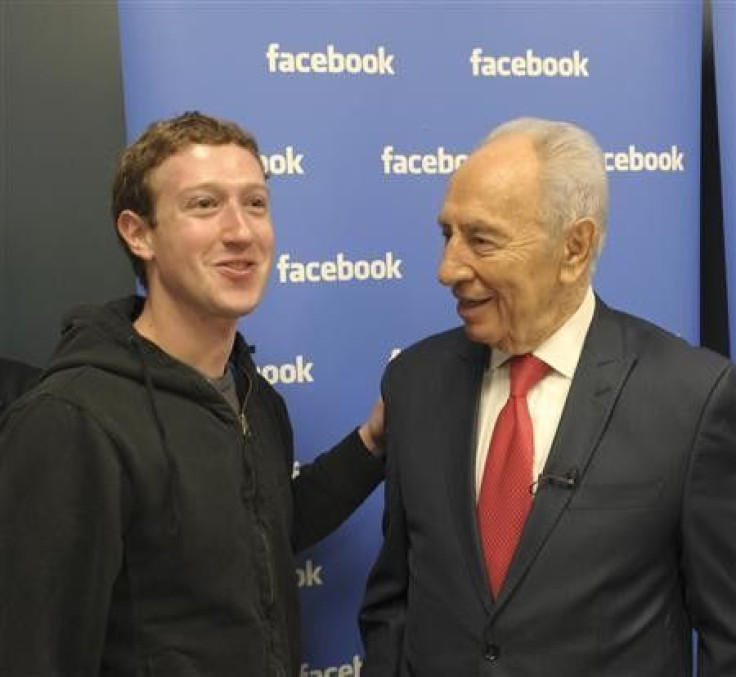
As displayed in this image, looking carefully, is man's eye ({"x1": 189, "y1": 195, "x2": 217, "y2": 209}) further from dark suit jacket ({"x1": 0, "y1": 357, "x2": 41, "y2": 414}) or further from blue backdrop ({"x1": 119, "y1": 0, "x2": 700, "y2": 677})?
dark suit jacket ({"x1": 0, "y1": 357, "x2": 41, "y2": 414})

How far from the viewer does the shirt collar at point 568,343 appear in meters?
1.50

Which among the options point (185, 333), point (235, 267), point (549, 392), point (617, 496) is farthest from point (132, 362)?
point (617, 496)

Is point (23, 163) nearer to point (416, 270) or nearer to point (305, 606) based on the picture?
point (416, 270)

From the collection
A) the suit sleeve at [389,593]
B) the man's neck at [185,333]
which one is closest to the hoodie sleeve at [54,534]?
the man's neck at [185,333]

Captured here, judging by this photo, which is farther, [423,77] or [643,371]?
[423,77]

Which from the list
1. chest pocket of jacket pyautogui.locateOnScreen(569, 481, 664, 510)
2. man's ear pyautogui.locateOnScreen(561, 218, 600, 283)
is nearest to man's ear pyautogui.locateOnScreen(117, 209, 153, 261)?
man's ear pyautogui.locateOnScreen(561, 218, 600, 283)

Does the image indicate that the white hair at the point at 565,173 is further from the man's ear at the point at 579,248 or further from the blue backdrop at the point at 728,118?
the blue backdrop at the point at 728,118

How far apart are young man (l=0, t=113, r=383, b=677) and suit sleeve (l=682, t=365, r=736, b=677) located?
2.29 ft

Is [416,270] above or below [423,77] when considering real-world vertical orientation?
below

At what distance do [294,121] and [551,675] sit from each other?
3.87 ft

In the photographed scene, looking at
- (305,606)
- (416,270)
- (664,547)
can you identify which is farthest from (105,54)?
(664,547)

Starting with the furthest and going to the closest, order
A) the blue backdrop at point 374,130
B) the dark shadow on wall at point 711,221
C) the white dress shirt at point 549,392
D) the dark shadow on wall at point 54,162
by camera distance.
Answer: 1. the dark shadow on wall at point 711,221
2. the dark shadow on wall at point 54,162
3. the blue backdrop at point 374,130
4. the white dress shirt at point 549,392

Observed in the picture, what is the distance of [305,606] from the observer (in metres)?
1.98

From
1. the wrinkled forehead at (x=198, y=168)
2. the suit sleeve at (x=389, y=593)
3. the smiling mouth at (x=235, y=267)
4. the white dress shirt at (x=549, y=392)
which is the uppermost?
the wrinkled forehead at (x=198, y=168)
